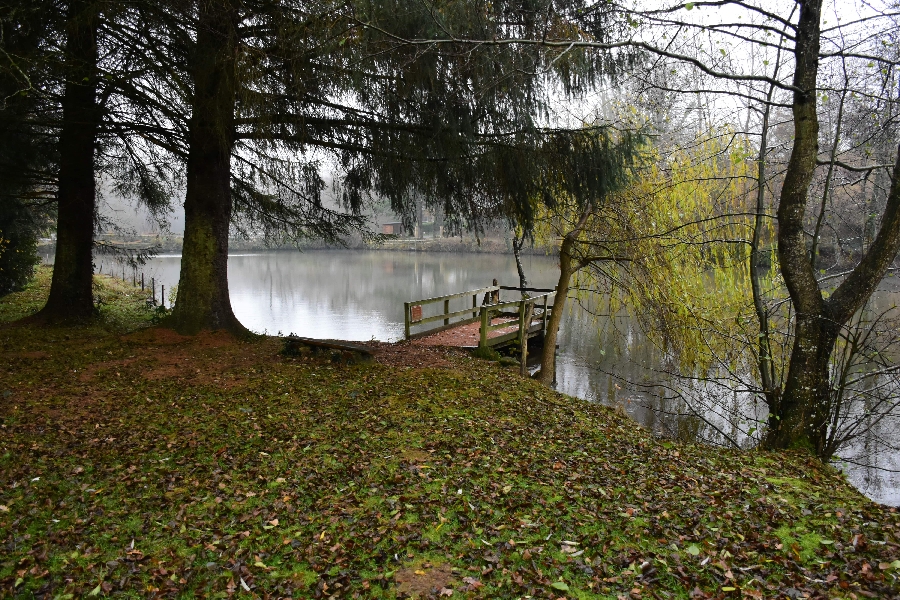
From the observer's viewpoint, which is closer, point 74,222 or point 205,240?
point 205,240

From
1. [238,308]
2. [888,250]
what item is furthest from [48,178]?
[238,308]

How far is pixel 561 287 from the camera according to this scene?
11.2 metres

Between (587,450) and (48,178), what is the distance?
966 cm

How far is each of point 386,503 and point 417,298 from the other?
21350mm

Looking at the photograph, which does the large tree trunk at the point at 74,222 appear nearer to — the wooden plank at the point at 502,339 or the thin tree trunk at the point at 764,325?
the wooden plank at the point at 502,339

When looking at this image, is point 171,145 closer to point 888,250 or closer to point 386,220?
point 888,250

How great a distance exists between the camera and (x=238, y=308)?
23547 mm

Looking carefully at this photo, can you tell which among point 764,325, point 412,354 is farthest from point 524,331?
point 764,325

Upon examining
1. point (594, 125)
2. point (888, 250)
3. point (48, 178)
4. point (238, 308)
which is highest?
point (594, 125)

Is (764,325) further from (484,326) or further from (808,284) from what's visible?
(484,326)

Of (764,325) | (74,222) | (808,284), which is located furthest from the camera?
(74,222)

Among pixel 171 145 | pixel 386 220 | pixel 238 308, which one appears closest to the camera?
pixel 171 145

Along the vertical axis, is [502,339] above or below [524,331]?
below

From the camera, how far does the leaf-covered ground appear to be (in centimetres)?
335
